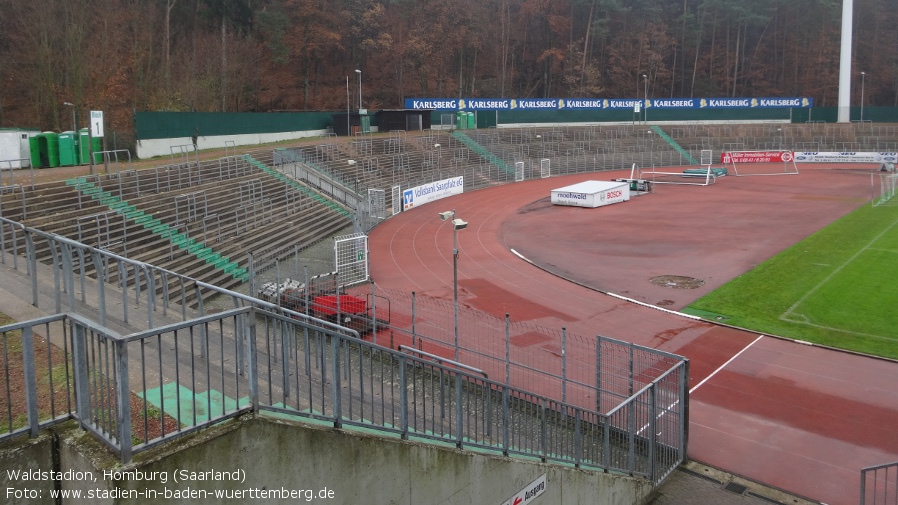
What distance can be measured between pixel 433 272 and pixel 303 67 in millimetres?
64621

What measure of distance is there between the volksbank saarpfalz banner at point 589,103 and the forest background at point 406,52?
466 centimetres

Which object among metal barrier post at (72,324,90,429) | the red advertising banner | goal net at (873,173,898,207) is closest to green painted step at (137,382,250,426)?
metal barrier post at (72,324,90,429)

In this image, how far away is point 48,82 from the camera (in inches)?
2085

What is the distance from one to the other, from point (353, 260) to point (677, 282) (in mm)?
13822

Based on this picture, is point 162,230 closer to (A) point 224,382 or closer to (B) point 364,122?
(A) point 224,382

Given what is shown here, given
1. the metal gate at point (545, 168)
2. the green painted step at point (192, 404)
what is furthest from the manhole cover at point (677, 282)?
the metal gate at point (545, 168)

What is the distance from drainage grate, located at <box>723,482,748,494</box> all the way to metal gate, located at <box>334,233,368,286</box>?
56.6ft

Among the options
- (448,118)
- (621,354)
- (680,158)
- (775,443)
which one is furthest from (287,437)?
(680,158)

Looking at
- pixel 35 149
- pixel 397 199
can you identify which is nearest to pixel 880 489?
pixel 397 199

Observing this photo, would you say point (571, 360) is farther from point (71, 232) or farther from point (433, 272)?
point (71, 232)

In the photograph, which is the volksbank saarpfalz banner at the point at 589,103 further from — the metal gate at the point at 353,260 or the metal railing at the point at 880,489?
the metal railing at the point at 880,489

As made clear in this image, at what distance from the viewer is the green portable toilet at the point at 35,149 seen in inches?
1489

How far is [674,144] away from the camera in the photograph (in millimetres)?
86375

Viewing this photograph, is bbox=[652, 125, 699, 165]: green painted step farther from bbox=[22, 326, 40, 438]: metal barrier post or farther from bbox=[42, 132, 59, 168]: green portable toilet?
bbox=[22, 326, 40, 438]: metal barrier post
